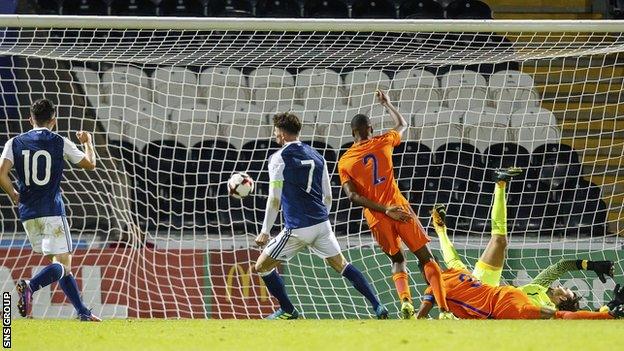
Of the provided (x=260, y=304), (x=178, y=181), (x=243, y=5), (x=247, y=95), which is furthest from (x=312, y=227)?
(x=243, y=5)

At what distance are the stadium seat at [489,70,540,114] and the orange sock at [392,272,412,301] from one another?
146 inches

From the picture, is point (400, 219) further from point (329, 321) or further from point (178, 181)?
point (178, 181)

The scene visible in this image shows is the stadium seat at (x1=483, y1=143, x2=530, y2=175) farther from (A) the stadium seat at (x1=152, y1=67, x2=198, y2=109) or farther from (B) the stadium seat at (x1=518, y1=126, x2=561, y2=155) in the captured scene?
(A) the stadium seat at (x1=152, y1=67, x2=198, y2=109)

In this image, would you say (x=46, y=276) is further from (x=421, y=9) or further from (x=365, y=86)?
(x=421, y=9)

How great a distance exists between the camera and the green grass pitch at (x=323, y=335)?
641 centimetres

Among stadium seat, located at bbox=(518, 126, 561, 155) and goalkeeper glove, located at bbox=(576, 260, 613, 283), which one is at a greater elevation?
stadium seat, located at bbox=(518, 126, 561, 155)

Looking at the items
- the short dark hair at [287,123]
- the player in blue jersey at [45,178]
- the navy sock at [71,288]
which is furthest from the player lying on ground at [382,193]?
the navy sock at [71,288]

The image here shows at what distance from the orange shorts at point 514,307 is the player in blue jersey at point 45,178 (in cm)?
295

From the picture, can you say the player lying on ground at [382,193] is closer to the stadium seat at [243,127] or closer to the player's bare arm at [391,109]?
the player's bare arm at [391,109]

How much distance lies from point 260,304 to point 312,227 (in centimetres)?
205

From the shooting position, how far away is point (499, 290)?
29.8ft

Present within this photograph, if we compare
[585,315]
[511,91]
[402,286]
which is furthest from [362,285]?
[511,91]

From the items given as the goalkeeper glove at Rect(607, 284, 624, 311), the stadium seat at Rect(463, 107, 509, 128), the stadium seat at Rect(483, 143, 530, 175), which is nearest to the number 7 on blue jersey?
the goalkeeper glove at Rect(607, 284, 624, 311)

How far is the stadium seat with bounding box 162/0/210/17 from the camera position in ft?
44.4
